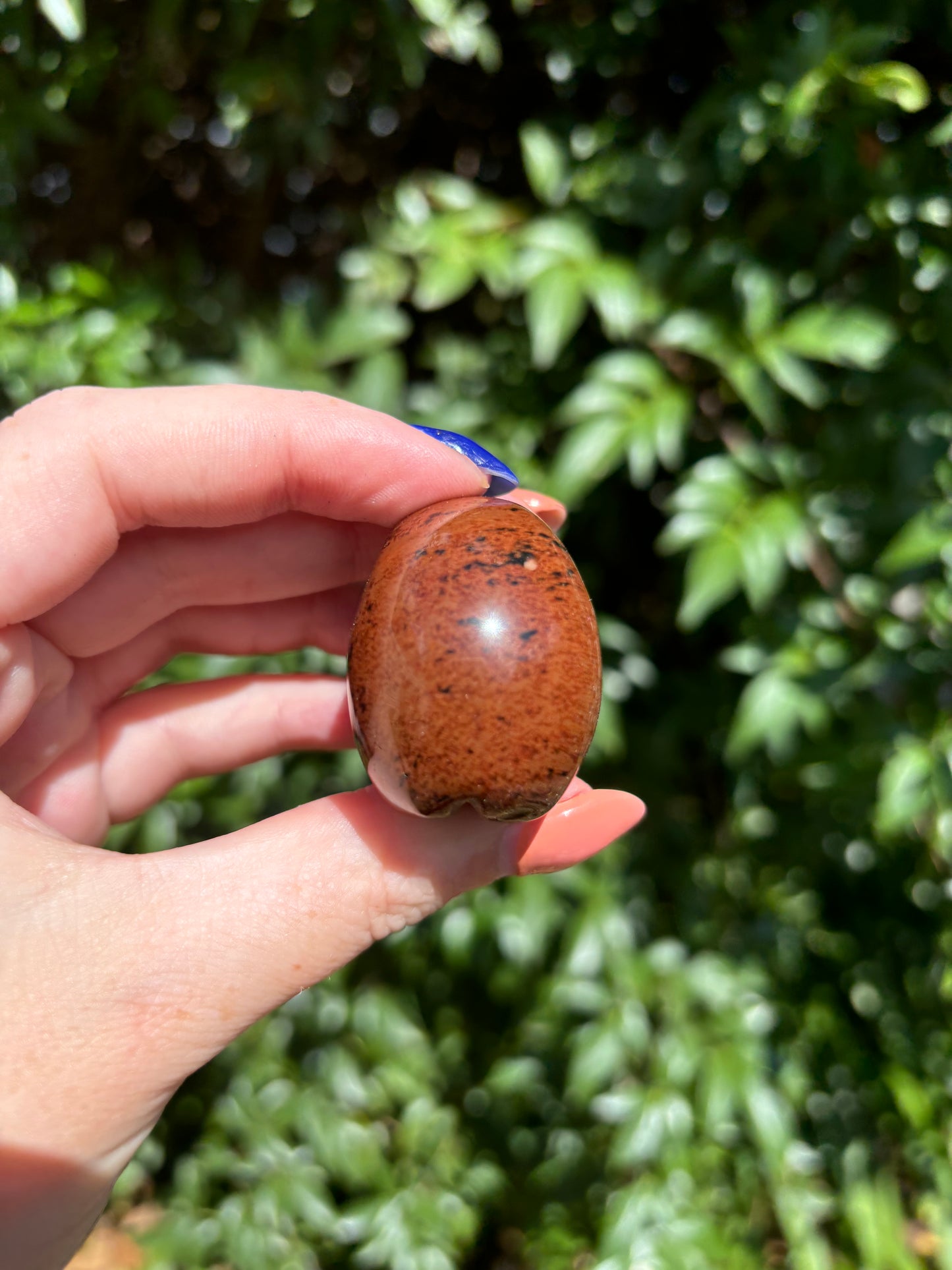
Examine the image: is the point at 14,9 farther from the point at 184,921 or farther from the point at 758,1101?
the point at 758,1101

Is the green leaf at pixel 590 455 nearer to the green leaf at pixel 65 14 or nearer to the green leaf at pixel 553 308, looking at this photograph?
the green leaf at pixel 553 308

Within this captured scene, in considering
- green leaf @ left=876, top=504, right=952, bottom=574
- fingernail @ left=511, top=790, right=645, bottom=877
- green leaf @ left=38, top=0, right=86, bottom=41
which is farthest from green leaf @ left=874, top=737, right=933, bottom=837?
green leaf @ left=38, top=0, right=86, bottom=41

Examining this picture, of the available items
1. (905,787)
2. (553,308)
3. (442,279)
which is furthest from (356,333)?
(905,787)

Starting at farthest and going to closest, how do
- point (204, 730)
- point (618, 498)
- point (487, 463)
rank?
point (618, 498)
point (204, 730)
point (487, 463)

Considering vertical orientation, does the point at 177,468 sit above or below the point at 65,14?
below

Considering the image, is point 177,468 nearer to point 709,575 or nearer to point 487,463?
point 487,463

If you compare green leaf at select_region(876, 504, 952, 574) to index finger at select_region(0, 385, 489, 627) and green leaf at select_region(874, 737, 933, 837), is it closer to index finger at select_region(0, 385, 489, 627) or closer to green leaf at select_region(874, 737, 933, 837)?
green leaf at select_region(874, 737, 933, 837)
